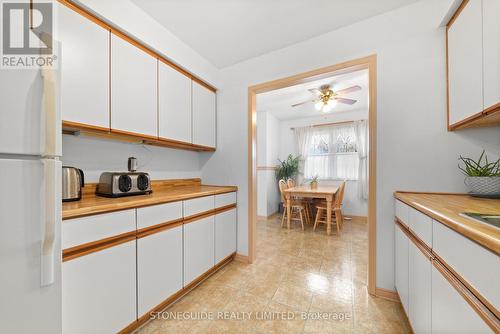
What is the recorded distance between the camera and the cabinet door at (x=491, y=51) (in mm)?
1003

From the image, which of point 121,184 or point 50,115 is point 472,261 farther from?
point 121,184

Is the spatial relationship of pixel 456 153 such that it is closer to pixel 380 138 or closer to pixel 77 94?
pixel 380 138

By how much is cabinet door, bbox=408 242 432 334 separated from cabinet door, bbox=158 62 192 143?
6.89 ft

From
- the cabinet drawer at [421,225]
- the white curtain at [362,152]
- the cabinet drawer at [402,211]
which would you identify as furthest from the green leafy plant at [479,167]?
the white curtain at [362,152]

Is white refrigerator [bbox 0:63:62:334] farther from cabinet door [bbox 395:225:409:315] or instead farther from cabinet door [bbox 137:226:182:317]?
cabinet door [bbox 395:225:409:315]

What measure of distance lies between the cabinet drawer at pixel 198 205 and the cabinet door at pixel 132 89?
Result: 73 centimetres

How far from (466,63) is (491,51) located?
21 centimetres

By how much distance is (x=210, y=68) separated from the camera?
8.03 feet

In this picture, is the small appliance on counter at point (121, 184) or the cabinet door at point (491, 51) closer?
the cabinet door at point (491, 51)

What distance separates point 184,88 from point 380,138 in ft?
6.61

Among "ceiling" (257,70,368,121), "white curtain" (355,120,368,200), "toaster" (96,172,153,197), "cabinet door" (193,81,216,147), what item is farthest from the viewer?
"white curtain" (355,120,368,200)

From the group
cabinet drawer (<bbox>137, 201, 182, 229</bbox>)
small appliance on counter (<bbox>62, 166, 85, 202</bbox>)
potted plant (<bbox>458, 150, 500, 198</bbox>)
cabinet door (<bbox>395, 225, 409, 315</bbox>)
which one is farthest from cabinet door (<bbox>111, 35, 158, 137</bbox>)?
potted plant (<bbox>458, 150, 500, 198</bbox>)

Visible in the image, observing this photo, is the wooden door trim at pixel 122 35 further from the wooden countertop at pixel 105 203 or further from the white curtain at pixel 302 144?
the white curtain at pixel 302 144

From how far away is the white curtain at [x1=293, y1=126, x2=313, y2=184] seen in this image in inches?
197
